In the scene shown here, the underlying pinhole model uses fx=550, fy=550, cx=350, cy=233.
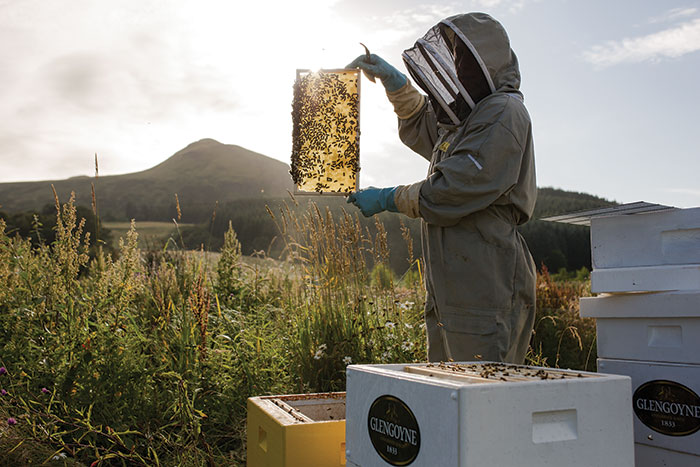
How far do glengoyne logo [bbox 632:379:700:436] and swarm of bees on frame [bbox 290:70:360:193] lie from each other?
5.59 feet

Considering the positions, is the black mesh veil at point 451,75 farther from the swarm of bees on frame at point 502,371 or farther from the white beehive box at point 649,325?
the swarm of bees on frame at point 502,371

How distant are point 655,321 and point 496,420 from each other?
4.23ft

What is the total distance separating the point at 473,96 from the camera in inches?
107

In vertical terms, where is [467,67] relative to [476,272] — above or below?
above

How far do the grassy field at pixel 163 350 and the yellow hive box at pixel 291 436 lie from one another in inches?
24.1

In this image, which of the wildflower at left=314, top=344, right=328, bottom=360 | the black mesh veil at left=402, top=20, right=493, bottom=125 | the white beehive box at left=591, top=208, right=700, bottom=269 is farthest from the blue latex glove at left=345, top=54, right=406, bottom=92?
the wildflower at left=314, top=344, right=328, bottom=360

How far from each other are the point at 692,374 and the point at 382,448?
53.1 inches

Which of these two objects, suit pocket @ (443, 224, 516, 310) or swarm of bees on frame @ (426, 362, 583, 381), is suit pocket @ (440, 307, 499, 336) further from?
swarm of bees on frame @ (426, 362, 583, 381)

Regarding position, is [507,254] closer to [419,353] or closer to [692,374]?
[692,374]

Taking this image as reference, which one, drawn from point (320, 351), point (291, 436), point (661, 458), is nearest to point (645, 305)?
point (661, 458)

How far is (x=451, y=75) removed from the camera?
8.96ft

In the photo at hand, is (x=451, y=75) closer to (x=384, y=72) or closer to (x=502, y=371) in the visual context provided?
(x=384, y=72)

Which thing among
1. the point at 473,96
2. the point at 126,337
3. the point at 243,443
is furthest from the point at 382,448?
the point at 126,337

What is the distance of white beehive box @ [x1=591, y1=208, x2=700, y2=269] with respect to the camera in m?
2.23
